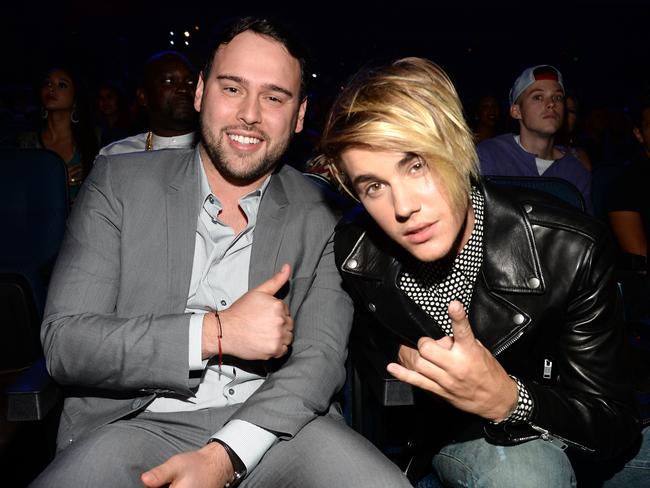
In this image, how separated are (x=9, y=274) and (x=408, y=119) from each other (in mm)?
1412

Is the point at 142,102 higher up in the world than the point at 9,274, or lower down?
higher up

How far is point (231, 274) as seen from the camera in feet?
5.39

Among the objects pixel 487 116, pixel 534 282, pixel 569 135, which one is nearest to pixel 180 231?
pixel 534 282

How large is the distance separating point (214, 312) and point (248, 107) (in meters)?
0.61

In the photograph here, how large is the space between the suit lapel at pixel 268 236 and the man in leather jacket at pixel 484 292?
9.8 inches

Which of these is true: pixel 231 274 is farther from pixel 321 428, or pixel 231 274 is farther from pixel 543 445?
pixel 543 445

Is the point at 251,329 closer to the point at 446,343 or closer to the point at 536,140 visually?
the point at 446,343

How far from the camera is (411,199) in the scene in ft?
4.34

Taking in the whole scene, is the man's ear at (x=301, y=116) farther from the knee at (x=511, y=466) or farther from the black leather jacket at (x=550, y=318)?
the knee at (x=511, y=466)

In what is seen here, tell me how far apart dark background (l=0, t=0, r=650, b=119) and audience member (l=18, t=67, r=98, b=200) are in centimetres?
1019

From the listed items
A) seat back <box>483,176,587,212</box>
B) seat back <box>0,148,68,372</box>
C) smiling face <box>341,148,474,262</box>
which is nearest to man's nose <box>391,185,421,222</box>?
smiling face <box>341,148,474,262</box>

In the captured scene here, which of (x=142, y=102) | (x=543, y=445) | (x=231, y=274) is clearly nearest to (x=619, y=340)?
(x=543, y=445)

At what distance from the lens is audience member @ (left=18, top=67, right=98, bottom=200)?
12.9 feet

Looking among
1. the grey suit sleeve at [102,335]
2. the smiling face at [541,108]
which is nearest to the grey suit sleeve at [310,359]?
the grey suit sleeve at [102,335]
